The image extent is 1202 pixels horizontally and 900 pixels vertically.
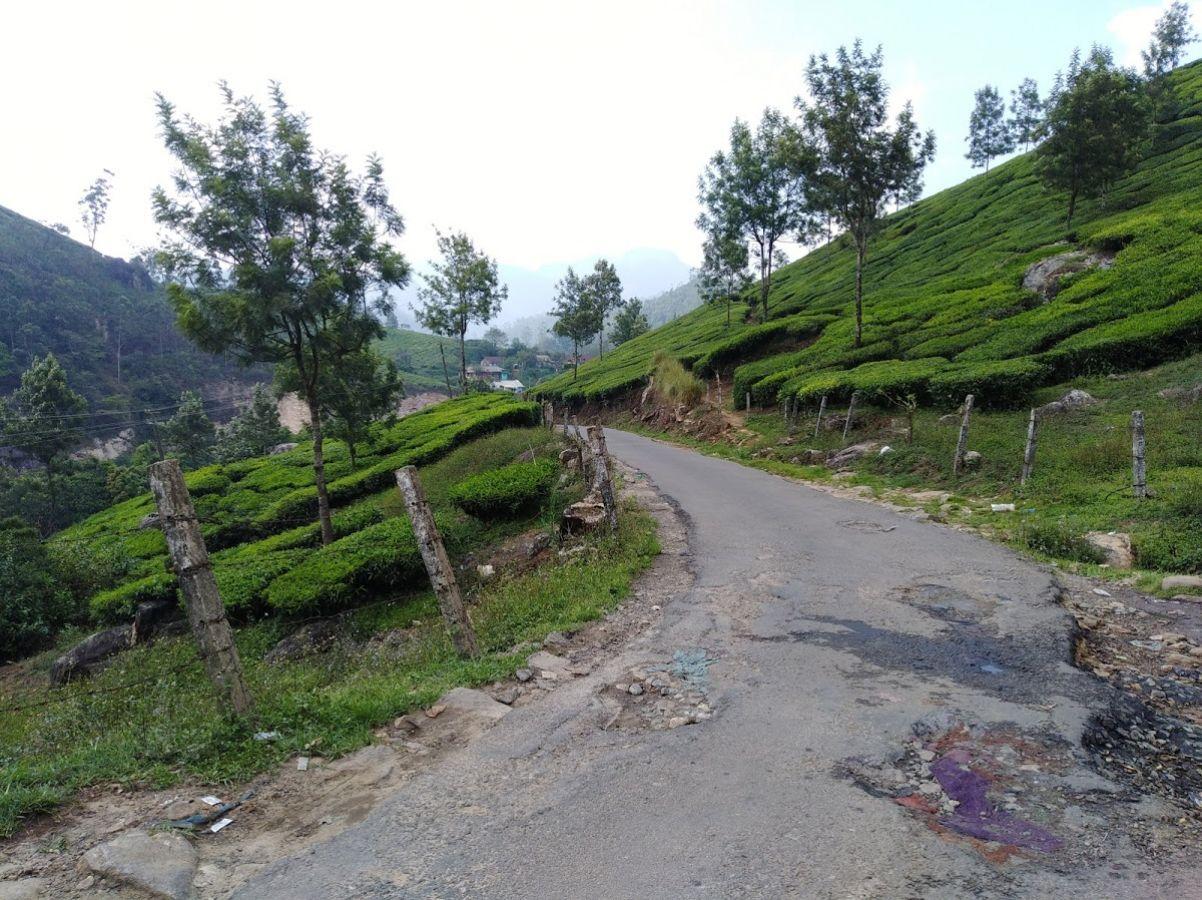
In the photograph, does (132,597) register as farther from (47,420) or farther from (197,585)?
(47,420)

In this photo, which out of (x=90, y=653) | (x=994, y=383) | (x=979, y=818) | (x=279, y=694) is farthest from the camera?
(x=994, y=383)

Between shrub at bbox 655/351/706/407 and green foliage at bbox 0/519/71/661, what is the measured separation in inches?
977

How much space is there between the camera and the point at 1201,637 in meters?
6.22

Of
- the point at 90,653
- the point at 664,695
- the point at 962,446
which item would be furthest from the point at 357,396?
the point at 664,695

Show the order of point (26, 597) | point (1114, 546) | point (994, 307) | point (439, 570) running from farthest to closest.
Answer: point (994, 307), point (26, 597), point (1114, 546), point (439, 570)

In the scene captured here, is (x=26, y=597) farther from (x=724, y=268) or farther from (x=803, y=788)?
(x=724, y=268)

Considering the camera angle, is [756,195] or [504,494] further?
[756,195]

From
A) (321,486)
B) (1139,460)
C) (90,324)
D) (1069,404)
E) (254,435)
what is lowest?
(1139,460)

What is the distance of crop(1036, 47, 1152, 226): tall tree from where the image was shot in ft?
101

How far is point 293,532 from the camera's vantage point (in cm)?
1997

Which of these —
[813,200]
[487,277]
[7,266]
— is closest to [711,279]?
[487,277]

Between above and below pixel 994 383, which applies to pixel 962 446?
below

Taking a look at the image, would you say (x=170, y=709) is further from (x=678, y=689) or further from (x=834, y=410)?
(x=834, y=410)

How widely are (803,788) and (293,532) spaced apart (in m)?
19.3
